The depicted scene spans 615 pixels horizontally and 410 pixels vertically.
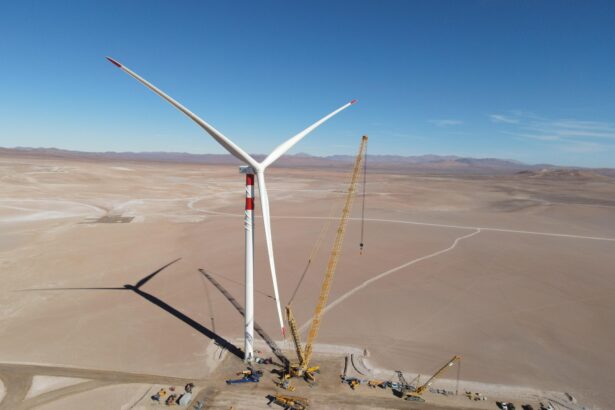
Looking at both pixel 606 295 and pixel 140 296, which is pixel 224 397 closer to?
pixel 140 296

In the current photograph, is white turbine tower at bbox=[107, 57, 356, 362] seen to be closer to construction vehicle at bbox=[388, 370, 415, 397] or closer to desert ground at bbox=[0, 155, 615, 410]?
desert ground at bbox=[0, 155, 615, 410]

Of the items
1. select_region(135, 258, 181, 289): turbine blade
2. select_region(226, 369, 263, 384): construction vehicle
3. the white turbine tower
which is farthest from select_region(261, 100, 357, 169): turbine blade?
select_region(135, 258, 181, 289): turbine blade

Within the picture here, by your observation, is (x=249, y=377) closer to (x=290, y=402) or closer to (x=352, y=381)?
(x=290, y=402)

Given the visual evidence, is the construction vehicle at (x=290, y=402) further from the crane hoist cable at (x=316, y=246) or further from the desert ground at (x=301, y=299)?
the crane hoist cable at (x=316, y=246)

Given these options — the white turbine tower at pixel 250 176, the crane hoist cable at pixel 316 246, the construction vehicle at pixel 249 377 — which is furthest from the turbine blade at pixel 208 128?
the crane hoist cable at pixel 316 246

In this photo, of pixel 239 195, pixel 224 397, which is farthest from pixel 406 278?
pixel 239 195

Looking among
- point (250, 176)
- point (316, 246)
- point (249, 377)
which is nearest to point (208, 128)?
point (250, 176)
